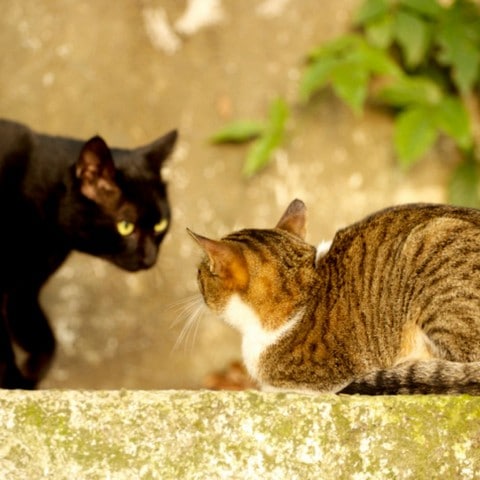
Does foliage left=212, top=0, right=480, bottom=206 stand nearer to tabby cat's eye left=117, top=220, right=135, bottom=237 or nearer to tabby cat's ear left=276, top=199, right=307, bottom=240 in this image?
tabby cat's eye left=117, top=220, right=135, bottom=237

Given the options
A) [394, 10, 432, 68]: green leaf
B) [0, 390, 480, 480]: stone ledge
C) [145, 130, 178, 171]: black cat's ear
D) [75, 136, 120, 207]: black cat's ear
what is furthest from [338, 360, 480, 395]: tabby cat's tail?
[394, 10, 432, 68]: green leaf

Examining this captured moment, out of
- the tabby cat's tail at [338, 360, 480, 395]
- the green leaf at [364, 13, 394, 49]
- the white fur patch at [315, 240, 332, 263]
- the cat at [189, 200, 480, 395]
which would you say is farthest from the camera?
the green leaf at [364, 13, 394, 49]

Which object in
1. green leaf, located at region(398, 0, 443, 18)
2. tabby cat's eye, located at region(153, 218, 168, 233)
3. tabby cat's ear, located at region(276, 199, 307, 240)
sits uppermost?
green leaf, located at region(398, 0, 443, 18)

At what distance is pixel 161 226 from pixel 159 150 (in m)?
0.27

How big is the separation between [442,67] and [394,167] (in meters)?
0.54

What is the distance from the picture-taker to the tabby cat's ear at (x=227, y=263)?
2480mm

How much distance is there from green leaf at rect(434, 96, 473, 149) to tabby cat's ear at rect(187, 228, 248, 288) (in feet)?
6.61

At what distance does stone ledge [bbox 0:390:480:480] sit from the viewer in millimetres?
1812

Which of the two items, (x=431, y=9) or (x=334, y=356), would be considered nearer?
(x=334, y=356)

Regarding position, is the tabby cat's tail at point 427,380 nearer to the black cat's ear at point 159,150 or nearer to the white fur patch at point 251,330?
the white fur patch at point 251,330

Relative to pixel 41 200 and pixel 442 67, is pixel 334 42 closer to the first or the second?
pixel 442 67

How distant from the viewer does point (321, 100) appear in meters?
4.72

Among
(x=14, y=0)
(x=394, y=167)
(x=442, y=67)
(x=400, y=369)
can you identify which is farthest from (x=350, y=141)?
(x=400, y=369)

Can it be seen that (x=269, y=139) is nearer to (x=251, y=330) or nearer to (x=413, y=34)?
(x=413, y=34)
